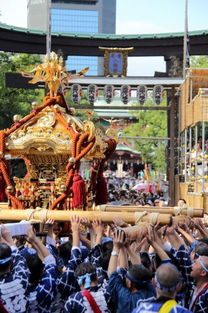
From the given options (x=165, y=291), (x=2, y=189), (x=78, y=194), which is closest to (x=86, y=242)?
(x=165, y=291)

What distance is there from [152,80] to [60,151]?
15.0m

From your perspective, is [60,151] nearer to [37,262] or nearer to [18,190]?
[18,190]

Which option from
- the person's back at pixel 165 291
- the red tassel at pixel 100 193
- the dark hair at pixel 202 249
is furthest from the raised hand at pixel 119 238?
the red tassel at pixel 100 193

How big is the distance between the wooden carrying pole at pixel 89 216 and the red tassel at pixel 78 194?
7.40ft

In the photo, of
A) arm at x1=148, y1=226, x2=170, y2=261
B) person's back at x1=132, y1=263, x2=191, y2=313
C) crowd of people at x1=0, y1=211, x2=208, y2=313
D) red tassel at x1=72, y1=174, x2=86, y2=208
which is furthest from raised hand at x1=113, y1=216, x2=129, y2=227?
red tassel at x1=72, y1=174, x2=86, y2=208

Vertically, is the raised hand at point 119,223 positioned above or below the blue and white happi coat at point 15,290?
above

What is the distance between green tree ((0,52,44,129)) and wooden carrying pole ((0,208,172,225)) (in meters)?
19.8

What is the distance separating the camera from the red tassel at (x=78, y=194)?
31.5ft

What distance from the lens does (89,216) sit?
6.40 meters

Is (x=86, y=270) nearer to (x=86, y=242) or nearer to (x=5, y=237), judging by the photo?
(x=5, y=237)

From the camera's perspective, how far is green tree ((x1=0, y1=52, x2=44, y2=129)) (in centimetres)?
2753

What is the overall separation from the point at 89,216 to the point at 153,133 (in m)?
40.7

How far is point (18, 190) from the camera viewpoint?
33.3 feet

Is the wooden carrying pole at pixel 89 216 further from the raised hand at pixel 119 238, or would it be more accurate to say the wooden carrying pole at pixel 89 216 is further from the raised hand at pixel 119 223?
the raised hand at pixel 119 238
